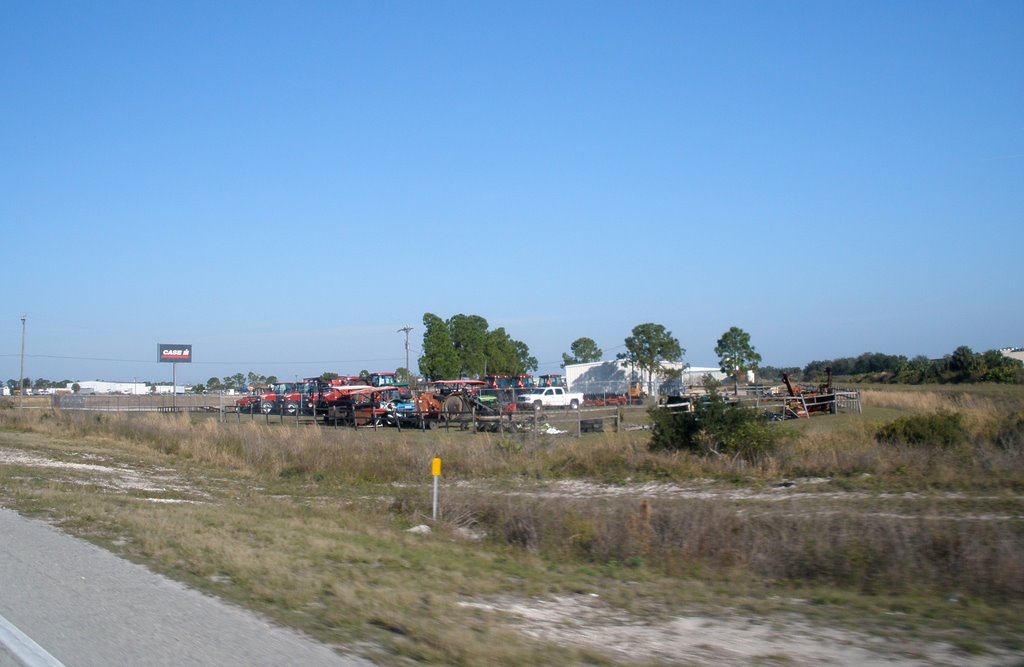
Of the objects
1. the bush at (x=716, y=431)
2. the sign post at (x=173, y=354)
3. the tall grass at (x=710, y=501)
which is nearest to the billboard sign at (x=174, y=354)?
the sign post at (x=173, y=354)

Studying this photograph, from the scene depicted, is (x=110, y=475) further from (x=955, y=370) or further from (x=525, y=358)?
(x=525, y=358)

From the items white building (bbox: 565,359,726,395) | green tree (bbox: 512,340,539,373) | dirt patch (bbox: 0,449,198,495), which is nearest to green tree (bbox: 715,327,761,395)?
white building (bbox: 565,359,726,395)

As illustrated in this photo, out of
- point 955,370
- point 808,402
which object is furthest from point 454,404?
point 955,370

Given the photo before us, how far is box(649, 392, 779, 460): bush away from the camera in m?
23.5

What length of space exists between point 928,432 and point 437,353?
68.7 m

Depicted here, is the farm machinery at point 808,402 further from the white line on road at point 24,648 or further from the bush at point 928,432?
the white line on road at point 24,648

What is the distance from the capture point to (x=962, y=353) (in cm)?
7169

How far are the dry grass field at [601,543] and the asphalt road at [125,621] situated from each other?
1.22 ft

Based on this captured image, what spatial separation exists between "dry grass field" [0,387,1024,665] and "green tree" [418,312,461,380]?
61.2 m

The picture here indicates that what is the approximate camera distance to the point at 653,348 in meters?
91.6

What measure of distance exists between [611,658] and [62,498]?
519 inches

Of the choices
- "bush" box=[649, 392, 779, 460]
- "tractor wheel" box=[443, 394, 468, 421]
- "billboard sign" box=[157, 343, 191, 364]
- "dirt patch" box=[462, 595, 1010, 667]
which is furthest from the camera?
"billboard sign" box=[157, 343, 191, 364]

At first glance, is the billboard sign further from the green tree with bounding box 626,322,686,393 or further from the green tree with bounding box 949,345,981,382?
the green tree with bounding box 949,345,981,382

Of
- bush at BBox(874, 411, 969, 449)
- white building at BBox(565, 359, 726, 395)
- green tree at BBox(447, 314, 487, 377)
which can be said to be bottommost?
bush at BBox(874, 411, 969, 449)
